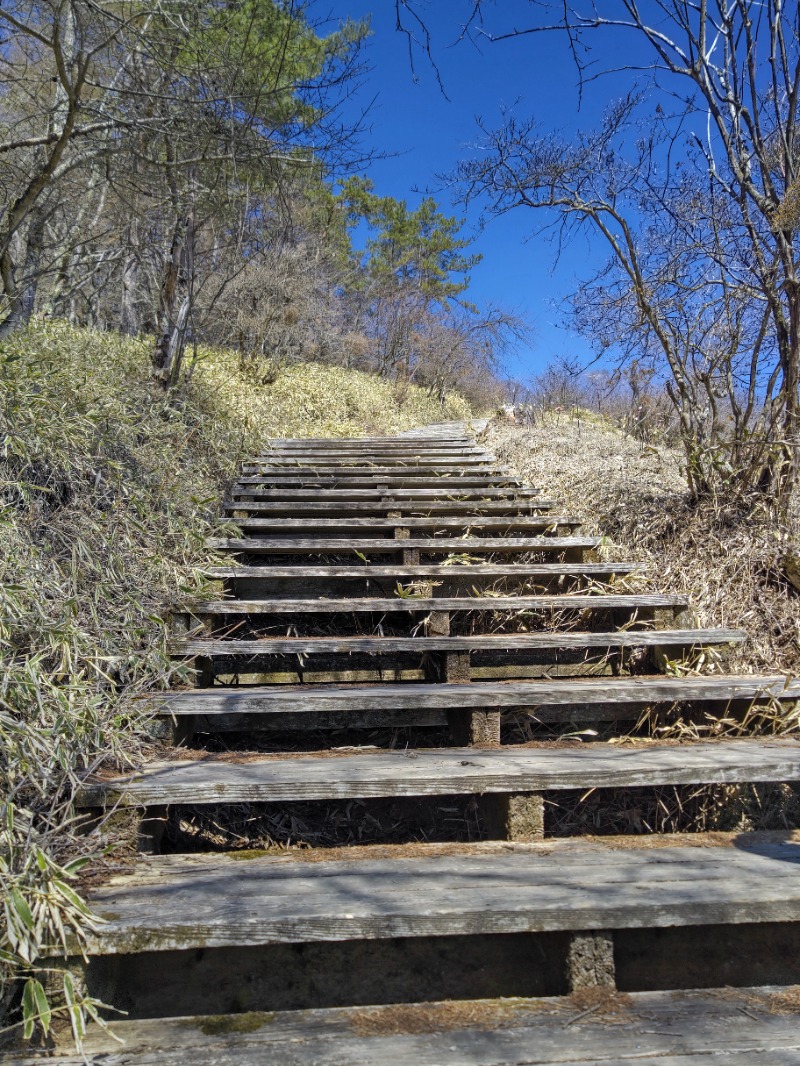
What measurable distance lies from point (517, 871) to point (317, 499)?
3346 mm

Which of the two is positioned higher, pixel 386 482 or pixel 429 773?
pixel 386 482

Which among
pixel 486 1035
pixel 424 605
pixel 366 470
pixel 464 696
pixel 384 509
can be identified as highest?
pixel 366 470

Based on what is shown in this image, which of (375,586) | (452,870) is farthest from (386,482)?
(452,870)

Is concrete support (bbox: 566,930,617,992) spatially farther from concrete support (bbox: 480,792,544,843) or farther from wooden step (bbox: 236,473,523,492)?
wooden step (bbox: 236,473,523,492)

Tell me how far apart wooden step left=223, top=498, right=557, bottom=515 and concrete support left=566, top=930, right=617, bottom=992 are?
3037 millimetres

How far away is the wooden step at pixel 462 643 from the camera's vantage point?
101 inches

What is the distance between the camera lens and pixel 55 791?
1.72 metres

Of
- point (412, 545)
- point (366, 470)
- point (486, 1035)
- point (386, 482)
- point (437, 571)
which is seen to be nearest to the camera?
point (486, 1035)

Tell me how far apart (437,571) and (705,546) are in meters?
1.41

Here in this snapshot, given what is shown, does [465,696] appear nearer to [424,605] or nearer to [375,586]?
[424,605]

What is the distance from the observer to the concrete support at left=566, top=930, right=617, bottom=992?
4.71 ft

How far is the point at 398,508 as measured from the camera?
4.33 metres

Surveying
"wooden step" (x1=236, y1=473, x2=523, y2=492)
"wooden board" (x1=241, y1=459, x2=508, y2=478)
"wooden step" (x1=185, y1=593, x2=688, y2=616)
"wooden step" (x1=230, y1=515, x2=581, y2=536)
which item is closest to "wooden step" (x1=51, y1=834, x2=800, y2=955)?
"wooden step" (x1=185, y1=593, x2=688, y2=616)

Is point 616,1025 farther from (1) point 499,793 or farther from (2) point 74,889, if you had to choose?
(2) point 74,889
